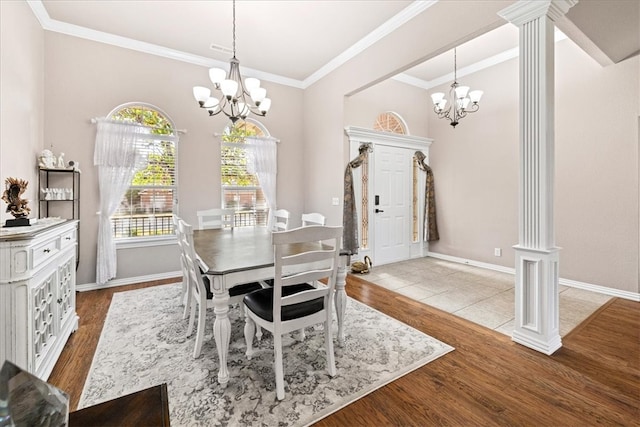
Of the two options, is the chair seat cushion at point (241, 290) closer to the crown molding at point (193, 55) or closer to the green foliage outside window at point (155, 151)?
the green foliage outside window at point (155, 151)

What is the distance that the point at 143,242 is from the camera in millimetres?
3965

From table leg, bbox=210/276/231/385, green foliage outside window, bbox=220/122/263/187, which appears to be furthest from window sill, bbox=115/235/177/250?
table leg, bbox=210/276/231/385

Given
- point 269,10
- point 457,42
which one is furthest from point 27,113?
point 457,42

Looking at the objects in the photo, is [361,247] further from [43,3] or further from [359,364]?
[43,3]

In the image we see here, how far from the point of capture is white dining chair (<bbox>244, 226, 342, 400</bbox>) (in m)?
1.66

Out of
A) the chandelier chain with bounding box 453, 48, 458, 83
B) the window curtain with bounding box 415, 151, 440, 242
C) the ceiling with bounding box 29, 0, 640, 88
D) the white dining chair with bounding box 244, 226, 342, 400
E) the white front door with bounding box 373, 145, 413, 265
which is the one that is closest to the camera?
the white dining chair with bounding box 244, 226, 342, 400

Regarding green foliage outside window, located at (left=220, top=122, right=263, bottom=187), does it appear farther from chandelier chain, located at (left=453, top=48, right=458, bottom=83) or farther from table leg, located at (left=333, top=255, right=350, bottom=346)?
chandelier chain, located at (left=453, top=48, right=458, bottom=83)

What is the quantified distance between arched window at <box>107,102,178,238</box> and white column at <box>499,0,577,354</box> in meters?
4.19

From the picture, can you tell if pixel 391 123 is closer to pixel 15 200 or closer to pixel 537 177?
pixel 537 177

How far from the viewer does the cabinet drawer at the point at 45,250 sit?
1697 mm

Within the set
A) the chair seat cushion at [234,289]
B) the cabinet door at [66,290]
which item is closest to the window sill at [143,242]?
the cabinet door at [66,290]

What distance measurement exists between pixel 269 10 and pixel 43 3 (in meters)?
2.47

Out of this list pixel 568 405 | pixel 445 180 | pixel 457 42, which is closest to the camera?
pixel 568 405

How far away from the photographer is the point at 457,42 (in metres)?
2.79
